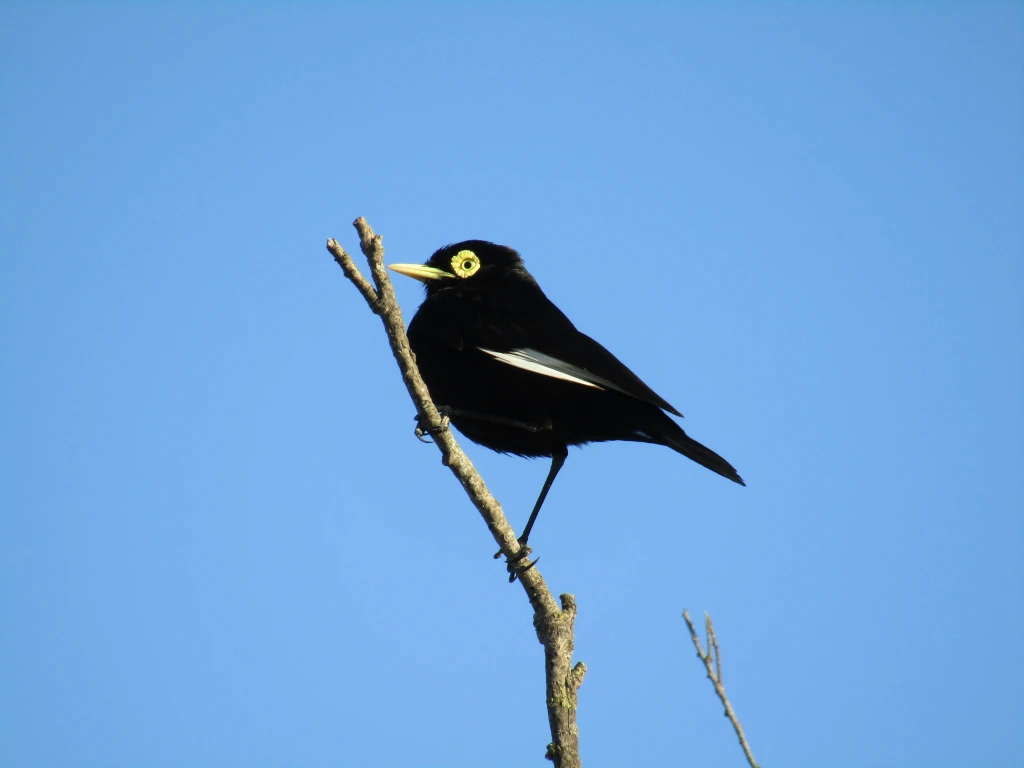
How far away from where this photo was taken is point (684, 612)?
3.86m

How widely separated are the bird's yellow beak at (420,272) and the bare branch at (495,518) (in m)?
2.17

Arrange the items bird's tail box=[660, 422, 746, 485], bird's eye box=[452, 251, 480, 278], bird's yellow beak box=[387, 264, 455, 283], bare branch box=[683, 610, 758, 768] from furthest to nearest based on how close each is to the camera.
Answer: bird's eye box=[452, 251, 480, 278]
bird's yellow beak box=[387, 264, 455, 283]
bird's tail box=[660, 422, 746, 485]
bare branch box=[683, 610, 758, 768]

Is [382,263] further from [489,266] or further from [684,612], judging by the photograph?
[489,266]

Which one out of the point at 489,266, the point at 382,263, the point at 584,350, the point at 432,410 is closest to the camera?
the point at 382,263

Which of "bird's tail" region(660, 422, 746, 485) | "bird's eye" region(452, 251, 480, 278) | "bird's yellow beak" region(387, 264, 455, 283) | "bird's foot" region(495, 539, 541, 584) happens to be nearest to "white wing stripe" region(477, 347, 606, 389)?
"bird's tail" region(660, 422, 746, 485)

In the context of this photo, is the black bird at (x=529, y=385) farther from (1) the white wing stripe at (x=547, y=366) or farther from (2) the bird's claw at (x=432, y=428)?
(2) the bird's claw at (x=432, y=428)

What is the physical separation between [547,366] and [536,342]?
0.27 meters

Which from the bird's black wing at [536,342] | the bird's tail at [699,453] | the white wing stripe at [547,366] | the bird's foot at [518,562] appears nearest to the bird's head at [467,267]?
the bird's black wing at [536,342]

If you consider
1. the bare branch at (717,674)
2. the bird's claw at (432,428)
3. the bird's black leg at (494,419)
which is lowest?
the bare branch at (717,674)

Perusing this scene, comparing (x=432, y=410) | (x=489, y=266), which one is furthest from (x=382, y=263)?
(x=489, y=266)

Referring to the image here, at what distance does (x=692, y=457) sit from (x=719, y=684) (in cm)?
196

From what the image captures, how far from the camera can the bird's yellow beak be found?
6.20 m

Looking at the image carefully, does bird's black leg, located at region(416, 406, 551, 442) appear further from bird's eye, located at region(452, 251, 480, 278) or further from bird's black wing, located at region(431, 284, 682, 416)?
bird's eye, located at region(452, 251, 480, 278)

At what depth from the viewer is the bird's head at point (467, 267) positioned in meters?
6.28
